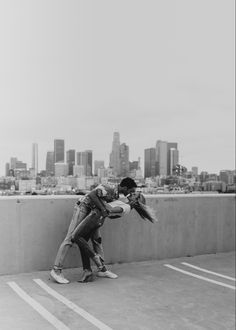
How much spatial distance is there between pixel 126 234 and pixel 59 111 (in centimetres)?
Result: 550

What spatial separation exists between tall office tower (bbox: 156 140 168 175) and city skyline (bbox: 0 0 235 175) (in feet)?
0.88

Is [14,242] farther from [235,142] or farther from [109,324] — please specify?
[235,142]

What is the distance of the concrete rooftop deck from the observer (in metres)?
4.37

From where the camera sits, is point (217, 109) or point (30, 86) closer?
point (30, 86)

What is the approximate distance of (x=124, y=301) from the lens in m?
5.14

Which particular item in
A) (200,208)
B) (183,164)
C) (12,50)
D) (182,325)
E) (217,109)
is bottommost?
(182,325)

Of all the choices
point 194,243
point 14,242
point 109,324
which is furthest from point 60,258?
point 194,243

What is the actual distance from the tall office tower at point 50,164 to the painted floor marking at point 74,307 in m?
3.05

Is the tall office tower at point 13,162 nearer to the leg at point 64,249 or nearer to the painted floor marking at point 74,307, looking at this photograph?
the leg at point 64,249

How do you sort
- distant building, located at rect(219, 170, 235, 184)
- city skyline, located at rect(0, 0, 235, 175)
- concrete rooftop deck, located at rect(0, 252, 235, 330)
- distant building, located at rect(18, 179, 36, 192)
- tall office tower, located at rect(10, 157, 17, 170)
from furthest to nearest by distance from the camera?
1. city skyline, located at rect(0, 0, 235, 175)
2. distant building, located at rect(219, 170, 235, 184)
3. tall office tower, located at rect(10, 157, 17, 170)
4. distant building, located at rect(18, 179, 36, 192)
5. concrete rooftop deck, located at rect(0, 252, 235, 330)

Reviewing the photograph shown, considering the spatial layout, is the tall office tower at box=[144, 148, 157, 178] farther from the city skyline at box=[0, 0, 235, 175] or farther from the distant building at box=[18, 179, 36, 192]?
the distant building at box=[18, 179, 36, 192]

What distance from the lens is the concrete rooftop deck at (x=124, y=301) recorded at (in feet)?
14.3

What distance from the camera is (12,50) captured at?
10992mm

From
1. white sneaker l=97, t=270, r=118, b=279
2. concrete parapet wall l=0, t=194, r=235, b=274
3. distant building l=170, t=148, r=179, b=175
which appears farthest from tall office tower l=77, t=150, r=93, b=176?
white sneaker l=97, t=270, r=118, b=279
